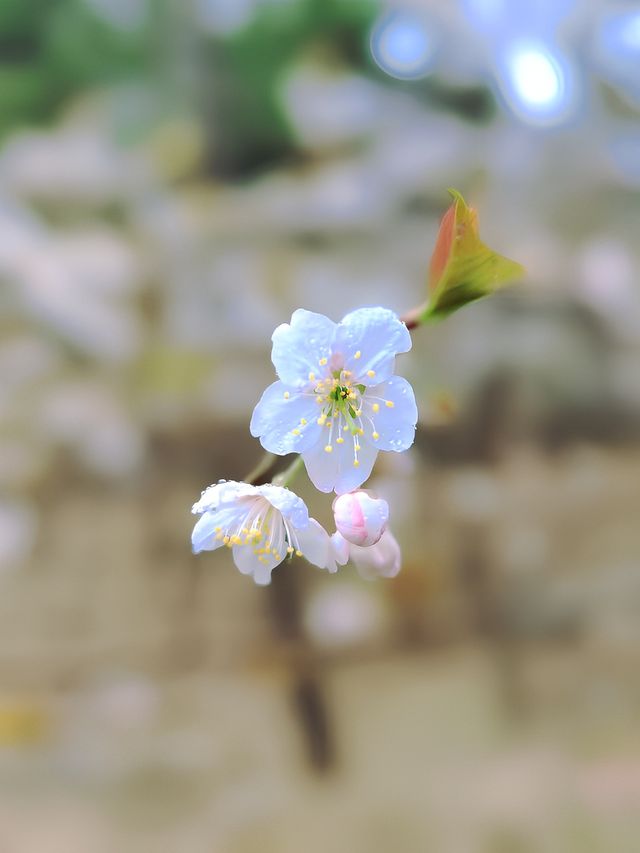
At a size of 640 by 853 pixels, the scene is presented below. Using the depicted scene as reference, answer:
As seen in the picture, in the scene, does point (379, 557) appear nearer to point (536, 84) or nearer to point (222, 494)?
point (222, 494)

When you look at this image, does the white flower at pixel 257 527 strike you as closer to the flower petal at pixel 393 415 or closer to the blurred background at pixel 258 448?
the flower petal at pixel 393 415

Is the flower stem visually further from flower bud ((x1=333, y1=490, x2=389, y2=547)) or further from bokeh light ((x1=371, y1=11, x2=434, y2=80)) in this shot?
bokeh light ((x1=371, y1=11, x2=434, y2=80))

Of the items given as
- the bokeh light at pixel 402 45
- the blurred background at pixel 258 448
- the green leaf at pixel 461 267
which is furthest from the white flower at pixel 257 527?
the bokeh light at pixel 402 45

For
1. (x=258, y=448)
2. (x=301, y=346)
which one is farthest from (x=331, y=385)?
(x=258, y=448)

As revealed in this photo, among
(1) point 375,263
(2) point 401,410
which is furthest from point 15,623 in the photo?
(2) point 401,410

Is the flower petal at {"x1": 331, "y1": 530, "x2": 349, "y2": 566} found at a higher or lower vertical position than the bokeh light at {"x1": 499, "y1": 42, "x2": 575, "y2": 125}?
lower

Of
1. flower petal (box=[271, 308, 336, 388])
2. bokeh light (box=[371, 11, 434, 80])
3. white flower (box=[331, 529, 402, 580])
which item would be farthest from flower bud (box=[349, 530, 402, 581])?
bokeh light (box=[371, 11, 434, 80])

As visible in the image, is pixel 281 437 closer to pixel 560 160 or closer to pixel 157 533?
pixel 157 533
